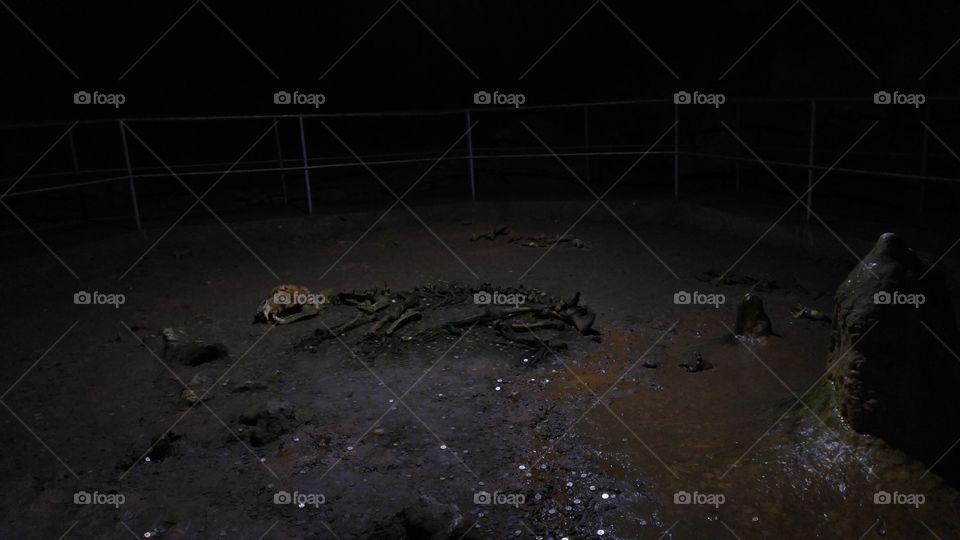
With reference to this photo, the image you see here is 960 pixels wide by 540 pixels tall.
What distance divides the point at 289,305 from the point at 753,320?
3.07m

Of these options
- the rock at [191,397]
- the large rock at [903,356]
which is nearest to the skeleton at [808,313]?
the large rock at [903,356]

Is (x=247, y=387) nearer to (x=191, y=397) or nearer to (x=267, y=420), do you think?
(x=191, y=397)

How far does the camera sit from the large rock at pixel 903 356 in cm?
255

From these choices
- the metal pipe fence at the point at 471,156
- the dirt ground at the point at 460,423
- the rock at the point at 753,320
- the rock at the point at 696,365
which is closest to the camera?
the dirt ground at the point at 460,423

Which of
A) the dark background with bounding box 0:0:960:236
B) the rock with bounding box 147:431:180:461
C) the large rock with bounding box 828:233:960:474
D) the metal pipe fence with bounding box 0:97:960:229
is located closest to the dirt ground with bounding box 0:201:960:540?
the rock with bounding box 147:431:180:461

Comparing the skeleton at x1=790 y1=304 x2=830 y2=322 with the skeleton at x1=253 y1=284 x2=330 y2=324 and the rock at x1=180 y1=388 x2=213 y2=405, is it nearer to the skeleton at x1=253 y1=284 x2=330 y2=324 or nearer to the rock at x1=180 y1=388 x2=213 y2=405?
the skeleton at x1=253 y1=284 x2=330 y2=324

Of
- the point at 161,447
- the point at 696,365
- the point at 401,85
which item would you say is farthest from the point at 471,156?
the point at 161,447

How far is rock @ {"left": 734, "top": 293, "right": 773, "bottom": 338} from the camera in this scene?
3.94 metres

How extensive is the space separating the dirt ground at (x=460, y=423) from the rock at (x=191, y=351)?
89 millimetres

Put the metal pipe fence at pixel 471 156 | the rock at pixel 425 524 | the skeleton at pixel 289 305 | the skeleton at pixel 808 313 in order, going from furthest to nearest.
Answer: the metal pipe fence at pixel 471 156 < the skeleton at pixel 289 305 < the skeleton at pixel 808 313 < the rock at pixel 425 524

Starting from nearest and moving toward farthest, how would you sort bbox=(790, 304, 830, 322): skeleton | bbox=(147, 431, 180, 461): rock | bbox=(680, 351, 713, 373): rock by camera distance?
bbox=(147, 431, 180, 461): rock → bbox=(680, 351, 713, 373): rock → bbox=(790, 304, 830, 322): skeleton

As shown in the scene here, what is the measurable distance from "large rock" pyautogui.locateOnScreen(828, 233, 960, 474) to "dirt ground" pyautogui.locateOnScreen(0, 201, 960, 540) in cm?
12

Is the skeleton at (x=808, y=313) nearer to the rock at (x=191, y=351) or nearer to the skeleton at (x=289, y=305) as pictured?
the skeleton at (x=289, y=305)

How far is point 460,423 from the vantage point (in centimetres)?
317
